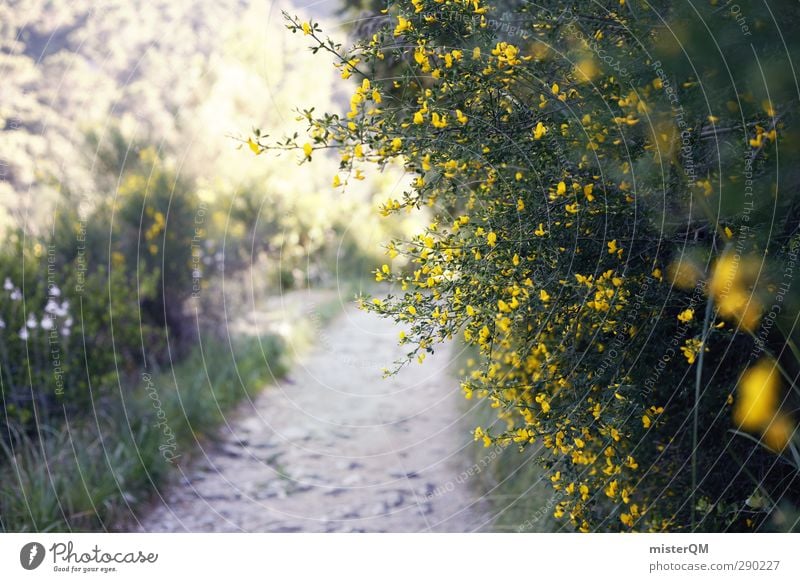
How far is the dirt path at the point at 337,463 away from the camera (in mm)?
→ 3600

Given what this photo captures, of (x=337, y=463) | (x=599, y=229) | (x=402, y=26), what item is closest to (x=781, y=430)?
(x=599, y=229)

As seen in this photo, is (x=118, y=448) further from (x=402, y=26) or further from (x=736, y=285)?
(x=736, y=285)

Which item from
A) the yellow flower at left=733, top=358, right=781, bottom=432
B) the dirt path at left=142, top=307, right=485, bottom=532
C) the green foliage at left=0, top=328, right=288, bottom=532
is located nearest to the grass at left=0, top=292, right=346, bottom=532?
the green foliage at left=0, top=328, right=288, bottom=532

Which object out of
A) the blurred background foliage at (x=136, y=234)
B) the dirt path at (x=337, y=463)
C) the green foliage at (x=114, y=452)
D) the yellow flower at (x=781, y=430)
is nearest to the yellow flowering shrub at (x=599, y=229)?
the yellow flower at (x=781, y=430)

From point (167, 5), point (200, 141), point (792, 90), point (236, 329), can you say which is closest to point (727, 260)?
point (792, 90)

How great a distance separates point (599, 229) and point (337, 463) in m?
2.66

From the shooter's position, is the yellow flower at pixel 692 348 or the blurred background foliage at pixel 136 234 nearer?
the yellow flower at pixel 692 348

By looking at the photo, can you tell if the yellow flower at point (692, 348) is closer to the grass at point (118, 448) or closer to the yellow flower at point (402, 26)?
the yellow flower at point (402, 26)

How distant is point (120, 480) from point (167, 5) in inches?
336

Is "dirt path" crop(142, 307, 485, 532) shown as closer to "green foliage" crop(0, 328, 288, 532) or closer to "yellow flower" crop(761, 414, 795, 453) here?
"green foliage" crop(0, 328, 288, 532)

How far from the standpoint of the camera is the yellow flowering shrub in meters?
2.07

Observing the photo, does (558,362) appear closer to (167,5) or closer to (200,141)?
(200,141)

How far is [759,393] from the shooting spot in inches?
87.5

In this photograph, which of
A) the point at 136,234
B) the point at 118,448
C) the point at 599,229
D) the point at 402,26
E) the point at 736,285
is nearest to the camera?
the point at 402,26
